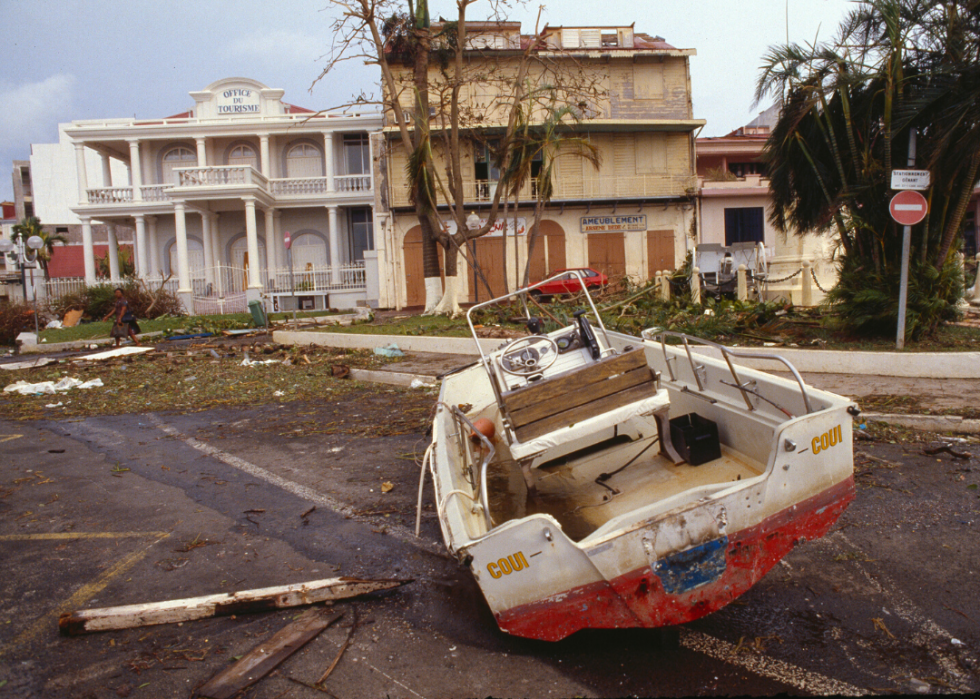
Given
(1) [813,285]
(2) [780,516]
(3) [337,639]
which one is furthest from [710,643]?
(1) [813,285]

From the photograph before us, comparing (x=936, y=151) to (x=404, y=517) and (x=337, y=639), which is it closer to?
(x=404, y=517)

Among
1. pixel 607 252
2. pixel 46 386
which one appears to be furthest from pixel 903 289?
pixel 607 252

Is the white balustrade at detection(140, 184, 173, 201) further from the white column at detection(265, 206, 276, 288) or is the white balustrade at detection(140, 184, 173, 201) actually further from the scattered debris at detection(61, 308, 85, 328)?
the scattered debris at detection(61, 308, 85, 328)

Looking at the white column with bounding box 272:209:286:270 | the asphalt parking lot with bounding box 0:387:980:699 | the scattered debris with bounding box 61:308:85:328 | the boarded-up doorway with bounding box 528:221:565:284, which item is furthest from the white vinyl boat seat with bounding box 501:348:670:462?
the white column with bounding box 272:209:286:270

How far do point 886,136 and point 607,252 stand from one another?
17.8m

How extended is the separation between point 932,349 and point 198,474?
379 inches

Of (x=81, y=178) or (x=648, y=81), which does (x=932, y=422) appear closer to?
(x=648, y=81)

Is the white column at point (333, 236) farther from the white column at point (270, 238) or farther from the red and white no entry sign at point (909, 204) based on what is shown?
the red and white no entry sign at point (909, 204)

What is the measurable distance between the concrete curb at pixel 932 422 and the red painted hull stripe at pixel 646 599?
167 inches

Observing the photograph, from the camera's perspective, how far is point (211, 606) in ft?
11.2

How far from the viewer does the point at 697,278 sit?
15758mm

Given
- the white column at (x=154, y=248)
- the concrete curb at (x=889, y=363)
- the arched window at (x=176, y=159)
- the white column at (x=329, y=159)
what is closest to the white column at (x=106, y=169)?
the arched window at (x=176, y=159)

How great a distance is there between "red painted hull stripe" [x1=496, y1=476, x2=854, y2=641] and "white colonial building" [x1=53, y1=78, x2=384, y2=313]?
79.9 feet

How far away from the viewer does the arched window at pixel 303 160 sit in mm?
30703
